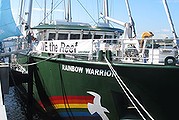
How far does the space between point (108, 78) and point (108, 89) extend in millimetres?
349

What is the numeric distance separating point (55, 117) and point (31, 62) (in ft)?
9.68

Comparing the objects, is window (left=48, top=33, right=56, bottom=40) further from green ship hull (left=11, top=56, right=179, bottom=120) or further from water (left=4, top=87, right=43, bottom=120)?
water (left=4, top=87, right=43, bottom=120)

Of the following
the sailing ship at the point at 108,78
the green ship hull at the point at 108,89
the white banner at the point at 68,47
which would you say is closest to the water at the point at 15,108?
the sailing ship at the point at 108,78

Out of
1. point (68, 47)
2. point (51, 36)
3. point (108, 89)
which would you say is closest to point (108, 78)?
point (108, 89)

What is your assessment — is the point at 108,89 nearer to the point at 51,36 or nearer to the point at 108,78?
the point at 108,78

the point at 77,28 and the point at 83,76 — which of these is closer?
the point at 83,76

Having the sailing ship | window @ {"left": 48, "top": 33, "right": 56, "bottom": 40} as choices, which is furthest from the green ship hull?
window @ {"left": 48, "top": 33, "right": 56, "bottom": 40}

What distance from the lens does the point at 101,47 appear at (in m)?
9.77

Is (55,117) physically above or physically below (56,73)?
below

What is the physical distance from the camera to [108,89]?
877 centimetres

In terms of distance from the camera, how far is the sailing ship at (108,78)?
8023mm

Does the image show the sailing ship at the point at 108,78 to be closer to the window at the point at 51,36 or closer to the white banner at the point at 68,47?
the white banner at the point at 68,47

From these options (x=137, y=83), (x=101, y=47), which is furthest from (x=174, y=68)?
(x=101, y=47)

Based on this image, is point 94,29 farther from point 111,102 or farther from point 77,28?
point 111,102
